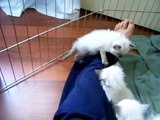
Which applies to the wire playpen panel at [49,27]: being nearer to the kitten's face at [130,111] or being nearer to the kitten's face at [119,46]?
the kitten's face at [119,46]

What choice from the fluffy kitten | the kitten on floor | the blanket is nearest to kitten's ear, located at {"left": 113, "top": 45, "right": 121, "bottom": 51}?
the kitten on floor

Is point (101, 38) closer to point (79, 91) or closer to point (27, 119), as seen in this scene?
point (79, 91)

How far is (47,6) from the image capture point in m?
1.71

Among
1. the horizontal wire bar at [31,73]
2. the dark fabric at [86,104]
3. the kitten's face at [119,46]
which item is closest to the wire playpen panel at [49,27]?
the horizontal wire bar at [31,73]

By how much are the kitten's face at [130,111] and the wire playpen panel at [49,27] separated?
64 cm

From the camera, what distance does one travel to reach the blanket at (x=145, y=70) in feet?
3.53

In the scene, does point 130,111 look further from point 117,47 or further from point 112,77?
point 117,47

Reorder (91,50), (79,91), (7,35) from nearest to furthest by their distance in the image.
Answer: (79,91), (91,50), (7,35)

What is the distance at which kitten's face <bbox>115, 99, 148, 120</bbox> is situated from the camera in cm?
82

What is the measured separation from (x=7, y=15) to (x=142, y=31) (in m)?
1.06

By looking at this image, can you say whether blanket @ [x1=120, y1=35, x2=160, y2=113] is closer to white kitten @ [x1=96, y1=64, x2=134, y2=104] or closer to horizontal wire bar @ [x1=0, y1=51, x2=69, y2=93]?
white kitten @ [x1=96, y1=64, x2=134, y2=104]

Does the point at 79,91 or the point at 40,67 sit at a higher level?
the point at 79,91

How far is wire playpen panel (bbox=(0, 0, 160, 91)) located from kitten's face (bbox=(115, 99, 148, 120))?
25.0 inches

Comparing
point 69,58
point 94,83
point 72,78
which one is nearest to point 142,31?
point 69,58
